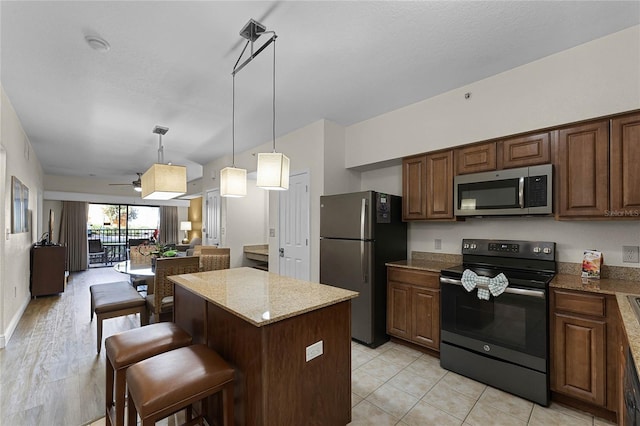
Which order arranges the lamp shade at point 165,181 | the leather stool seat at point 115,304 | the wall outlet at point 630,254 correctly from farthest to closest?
the leather stool seat at point 115,304 < the lamp shade at point 165,181 < the wall outlet at point 630,254

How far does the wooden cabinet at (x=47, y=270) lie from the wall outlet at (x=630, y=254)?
25.6 feet

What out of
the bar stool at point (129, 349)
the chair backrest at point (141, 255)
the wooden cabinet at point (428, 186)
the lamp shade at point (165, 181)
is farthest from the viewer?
the chair backrest at point (141, 255)

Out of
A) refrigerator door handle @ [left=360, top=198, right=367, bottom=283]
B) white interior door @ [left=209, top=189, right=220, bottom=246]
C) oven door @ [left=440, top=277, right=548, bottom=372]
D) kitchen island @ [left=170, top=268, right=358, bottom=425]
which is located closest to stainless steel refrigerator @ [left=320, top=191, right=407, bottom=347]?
refrigerator door handle @ [left=360, top=198, right=367, bottom=283]

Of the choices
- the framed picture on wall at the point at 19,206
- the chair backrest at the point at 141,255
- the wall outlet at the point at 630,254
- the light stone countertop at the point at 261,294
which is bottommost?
the chair backrest at the point at 141,255

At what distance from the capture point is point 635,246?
224 cm

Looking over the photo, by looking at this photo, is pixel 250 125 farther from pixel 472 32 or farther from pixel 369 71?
pixel 472 32

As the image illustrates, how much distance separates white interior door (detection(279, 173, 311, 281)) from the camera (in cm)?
399

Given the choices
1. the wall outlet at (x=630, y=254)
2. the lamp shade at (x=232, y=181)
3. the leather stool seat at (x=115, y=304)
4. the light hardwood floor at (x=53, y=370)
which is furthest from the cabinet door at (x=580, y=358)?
the leather stool seat at (x=115, y=304)

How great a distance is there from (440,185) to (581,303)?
1.51 m

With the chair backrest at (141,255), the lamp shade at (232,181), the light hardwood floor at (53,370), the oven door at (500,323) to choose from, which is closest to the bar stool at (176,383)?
the light hardwood floor at (53,370)

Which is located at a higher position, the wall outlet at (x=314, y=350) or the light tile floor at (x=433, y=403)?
the wall outlet at (x=314, y=350)

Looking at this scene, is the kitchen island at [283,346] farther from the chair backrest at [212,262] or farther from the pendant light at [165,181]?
the chair backrest at [212,262]

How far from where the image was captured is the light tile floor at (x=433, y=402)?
200 centimetres

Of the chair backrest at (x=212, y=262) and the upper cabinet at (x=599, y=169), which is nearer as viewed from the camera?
the upper cabinet at (x=599, y=169)
